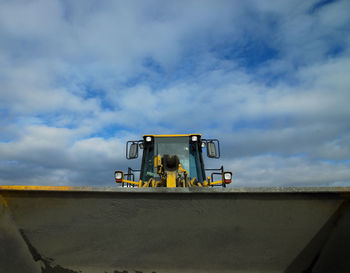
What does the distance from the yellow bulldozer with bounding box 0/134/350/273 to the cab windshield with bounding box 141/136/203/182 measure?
137 inches

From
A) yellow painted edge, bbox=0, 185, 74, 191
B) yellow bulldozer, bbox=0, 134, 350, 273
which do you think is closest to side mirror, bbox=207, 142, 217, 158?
yellow bulldozer, bbox=0, 134, 350, 273

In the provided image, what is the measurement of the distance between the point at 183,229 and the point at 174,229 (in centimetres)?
8

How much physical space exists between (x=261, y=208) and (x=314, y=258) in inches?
28.4

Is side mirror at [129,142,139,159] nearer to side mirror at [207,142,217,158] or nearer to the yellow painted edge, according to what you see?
side mirror at [207,142,217,158]

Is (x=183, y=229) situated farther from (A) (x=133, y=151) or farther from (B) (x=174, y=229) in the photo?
(A) (x=133, y=151)

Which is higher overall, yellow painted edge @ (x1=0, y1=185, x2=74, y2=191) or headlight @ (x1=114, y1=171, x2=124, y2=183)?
headlight @ (x1=114, y1=171, x2=124, y2=183)

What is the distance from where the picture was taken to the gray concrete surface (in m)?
2.49

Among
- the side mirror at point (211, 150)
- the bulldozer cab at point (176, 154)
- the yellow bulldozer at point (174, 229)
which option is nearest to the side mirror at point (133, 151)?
the bulldozer cab at point (176, 154)

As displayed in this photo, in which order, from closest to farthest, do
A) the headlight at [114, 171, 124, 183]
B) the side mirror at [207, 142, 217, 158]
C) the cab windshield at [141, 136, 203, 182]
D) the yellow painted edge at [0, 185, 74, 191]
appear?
the yellow painted edge at [0, 185, 74, 191] → the headlight at [114, 171, 124, 183] → the side mirror at [207, 142, 217, 158] → the cab windshield at [141, 136, 203, 182]

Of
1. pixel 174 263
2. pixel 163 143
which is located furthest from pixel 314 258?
pixel 163 143

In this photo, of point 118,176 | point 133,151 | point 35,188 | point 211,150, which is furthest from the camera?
point 133,151

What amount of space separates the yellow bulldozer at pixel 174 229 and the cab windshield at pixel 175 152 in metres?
3.47

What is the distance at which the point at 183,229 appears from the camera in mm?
2547

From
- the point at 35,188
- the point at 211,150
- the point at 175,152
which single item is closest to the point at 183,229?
the point at 35,188
